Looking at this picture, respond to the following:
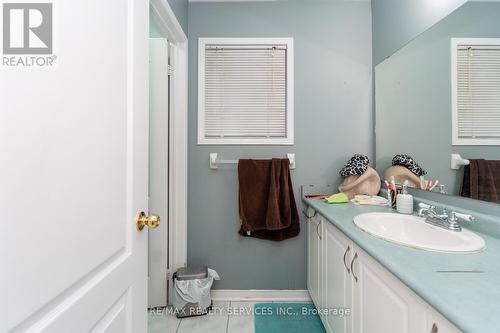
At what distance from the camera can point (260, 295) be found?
1.85 metres

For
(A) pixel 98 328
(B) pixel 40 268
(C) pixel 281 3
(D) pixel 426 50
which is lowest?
(A) pixel 98 328

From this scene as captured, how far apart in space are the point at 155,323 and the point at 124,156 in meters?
1.49

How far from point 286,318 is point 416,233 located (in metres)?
1.08

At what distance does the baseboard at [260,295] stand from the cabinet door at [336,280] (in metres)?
0.42

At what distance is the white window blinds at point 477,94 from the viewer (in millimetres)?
1009

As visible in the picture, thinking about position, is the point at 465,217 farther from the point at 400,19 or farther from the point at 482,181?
the point at 400,19

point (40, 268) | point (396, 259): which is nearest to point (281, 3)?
point (396, 259)

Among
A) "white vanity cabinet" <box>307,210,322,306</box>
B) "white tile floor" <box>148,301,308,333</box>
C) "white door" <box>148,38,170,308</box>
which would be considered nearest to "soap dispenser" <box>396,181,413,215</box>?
"white vanity cabinet" <box>307,210,322,306</box>

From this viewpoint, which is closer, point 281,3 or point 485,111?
point 485,111

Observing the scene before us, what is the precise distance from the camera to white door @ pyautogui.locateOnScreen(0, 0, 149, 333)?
40cm

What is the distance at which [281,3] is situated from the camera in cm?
184

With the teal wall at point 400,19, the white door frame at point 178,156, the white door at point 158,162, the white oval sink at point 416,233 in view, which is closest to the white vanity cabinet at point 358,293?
the white oval sink at point 416,233

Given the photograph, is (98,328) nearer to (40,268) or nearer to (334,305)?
(40,268)

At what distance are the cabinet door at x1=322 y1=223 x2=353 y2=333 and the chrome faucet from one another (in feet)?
1.38
